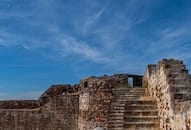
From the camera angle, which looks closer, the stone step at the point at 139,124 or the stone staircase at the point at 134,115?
the stone step at the point at 139,124

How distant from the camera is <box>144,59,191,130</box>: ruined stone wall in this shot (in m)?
7.72

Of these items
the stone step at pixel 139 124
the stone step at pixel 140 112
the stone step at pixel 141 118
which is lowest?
the stone step at pixel 139 124

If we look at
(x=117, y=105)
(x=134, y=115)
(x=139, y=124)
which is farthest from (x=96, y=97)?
(x=139, y=124)

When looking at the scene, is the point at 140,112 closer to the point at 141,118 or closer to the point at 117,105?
the point at 141,118

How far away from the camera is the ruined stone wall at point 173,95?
7.72 metres

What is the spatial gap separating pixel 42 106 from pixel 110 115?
8.25 m

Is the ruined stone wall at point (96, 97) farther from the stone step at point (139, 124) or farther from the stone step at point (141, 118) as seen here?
the stone step at point (139, 124)

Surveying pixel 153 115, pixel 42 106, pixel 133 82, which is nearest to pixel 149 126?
pixel 153 115

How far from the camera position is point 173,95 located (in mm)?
8797

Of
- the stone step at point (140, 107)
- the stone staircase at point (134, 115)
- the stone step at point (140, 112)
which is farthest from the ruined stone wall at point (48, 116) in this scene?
the stone step at point (140, 112)

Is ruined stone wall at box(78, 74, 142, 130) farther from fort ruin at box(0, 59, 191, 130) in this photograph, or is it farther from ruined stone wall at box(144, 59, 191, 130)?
Answer: ruined stone wall at box(144, 59, 191, 130)

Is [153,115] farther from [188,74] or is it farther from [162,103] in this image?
[188,74]

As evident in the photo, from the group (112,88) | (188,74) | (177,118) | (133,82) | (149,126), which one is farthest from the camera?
(133,82)

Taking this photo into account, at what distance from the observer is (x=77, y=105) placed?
1998cm
